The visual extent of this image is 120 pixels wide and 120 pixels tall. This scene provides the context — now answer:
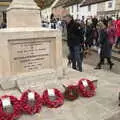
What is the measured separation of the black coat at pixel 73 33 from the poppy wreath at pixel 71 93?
2680mm

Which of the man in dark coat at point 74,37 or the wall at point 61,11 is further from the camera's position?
the wall at point 61,11

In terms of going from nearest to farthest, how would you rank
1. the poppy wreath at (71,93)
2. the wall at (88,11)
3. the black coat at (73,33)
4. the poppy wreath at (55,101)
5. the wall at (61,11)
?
the poppy wreath at (55,101), the poppy wreath at (71,93), the black coat at (73,33), the wall at (88,11), the wall at (61,11)

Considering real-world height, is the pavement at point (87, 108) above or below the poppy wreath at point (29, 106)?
below

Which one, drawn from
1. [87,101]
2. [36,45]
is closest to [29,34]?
[36,45]

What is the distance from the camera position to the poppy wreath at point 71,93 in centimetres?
539

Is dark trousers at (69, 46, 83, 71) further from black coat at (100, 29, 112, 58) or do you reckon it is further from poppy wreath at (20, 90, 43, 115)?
poppy wreath at (20, 90, 43, 115)

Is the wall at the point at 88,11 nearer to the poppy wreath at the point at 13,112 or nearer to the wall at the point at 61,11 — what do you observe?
the wall at the point at 61,11

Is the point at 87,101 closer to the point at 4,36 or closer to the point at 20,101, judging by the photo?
the point at 20,101

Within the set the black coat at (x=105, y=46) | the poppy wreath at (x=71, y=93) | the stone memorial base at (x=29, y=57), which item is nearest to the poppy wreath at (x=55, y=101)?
the poppy wreath at (x=71, y=93)

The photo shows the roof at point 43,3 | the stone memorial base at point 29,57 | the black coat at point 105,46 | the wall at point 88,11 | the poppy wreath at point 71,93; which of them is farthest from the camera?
the roof at point 43,3

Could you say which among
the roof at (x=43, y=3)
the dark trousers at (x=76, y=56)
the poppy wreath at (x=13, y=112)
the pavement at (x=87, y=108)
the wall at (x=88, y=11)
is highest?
the roof at (x=43, y=3)

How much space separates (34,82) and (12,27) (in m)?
1.46

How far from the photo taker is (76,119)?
4.63 meters

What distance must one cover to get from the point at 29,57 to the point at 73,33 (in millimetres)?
2441
